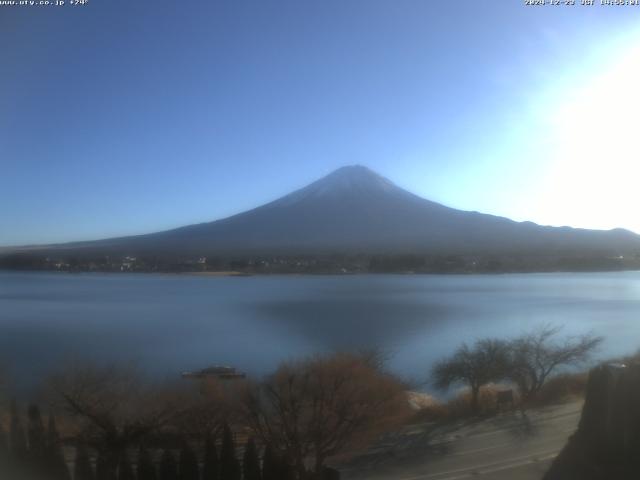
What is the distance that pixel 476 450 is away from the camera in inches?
191

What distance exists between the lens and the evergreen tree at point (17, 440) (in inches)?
168

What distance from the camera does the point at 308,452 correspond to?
194 inches

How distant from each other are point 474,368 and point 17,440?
17.1 feet

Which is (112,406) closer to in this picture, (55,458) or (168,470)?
(55,458)

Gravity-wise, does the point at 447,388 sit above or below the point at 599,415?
below

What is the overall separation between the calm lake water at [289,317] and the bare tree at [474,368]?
0.46 metres

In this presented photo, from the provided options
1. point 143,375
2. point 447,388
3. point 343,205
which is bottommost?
point 447,388

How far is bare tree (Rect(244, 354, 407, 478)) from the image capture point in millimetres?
4910

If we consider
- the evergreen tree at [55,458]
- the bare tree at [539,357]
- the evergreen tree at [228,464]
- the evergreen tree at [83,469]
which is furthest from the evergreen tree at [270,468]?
the bare tree at [539,357]

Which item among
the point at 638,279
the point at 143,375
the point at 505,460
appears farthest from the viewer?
the point at 638,279

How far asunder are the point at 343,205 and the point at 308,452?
35.5 metres

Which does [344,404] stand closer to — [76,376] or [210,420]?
[210,420]

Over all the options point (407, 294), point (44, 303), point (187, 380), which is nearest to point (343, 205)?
point (407, 294)

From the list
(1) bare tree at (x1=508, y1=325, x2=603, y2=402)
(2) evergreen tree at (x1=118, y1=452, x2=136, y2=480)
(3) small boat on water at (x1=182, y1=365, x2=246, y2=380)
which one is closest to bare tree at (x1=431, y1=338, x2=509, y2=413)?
(1) bare tree at (x1=508, y1=325, x2=603, y2=402)
